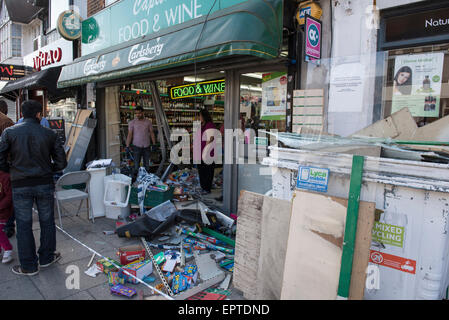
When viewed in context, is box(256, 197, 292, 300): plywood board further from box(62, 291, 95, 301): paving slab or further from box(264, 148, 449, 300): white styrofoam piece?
box(62, 291, 95, 301): paving slab

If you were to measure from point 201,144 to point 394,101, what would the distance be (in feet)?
14.5

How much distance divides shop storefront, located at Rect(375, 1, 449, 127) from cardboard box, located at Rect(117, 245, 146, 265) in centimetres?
352

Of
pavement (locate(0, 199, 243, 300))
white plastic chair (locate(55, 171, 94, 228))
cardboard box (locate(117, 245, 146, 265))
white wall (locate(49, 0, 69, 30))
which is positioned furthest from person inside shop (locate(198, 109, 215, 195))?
white wall (locate(49, 0, 69, 30))

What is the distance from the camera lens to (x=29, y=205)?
3535 millimetres

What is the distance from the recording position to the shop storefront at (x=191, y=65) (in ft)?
13.2

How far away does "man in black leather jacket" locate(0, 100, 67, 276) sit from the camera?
3.42 meters

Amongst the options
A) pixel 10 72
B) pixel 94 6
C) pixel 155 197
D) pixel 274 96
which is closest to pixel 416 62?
pixel 274 96

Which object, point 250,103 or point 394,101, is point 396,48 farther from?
point 250,103

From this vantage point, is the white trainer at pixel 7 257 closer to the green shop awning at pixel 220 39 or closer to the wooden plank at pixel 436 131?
the green shop awning at pixel 220 39

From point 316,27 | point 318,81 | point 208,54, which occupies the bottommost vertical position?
point 318,81

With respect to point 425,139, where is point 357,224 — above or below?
below
